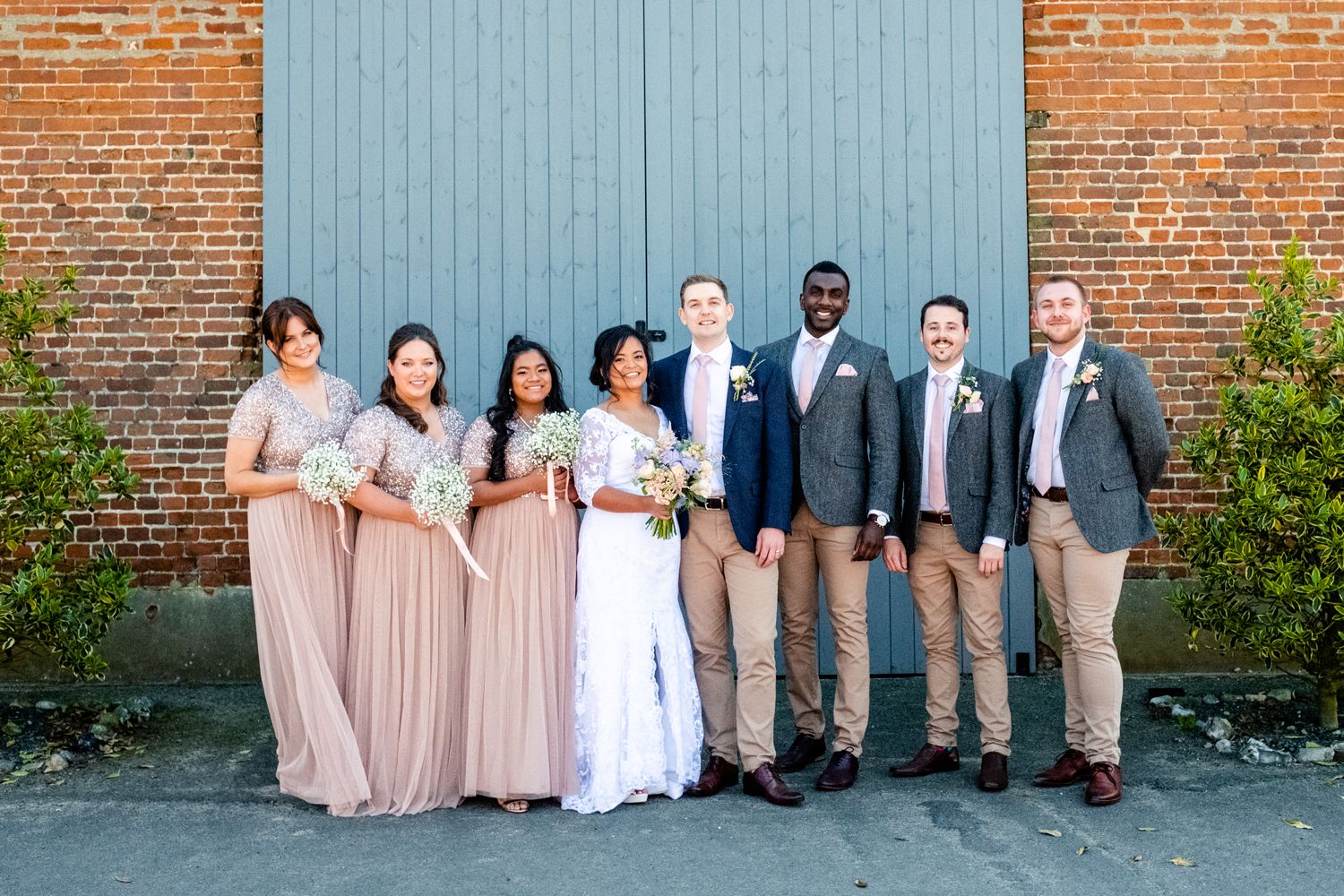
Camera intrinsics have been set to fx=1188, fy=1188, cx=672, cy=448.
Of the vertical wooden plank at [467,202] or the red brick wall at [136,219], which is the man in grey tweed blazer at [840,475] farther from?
the red brick wall at [136,219]

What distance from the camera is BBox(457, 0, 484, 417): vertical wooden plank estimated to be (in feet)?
22.7

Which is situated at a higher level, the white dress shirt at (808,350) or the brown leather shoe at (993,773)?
the white dress shirt at (808,350)

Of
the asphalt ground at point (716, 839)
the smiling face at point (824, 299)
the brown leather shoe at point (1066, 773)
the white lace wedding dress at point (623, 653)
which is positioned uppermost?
the smiling face at point (824, 299)

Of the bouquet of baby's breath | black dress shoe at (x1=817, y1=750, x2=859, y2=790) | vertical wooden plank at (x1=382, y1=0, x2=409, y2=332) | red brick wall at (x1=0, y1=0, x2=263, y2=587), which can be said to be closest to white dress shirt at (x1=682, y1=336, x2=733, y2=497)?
the bouquet of baby's breath

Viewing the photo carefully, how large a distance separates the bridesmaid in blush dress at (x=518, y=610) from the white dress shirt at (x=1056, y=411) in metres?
1.94

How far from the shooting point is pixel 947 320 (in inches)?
197

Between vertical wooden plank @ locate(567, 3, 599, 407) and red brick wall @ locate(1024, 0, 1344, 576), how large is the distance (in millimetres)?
2765

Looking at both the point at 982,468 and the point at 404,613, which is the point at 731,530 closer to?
the point at 982,468

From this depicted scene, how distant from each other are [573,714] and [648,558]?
27.1 inches

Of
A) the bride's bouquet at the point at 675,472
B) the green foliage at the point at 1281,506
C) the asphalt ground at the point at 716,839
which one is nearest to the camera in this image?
the asphalt ground at the point at 716,839

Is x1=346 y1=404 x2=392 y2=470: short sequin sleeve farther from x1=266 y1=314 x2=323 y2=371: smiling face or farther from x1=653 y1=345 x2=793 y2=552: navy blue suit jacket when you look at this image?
x1=653 y1=345 x2=793 y2=552: navy blue suit jacket

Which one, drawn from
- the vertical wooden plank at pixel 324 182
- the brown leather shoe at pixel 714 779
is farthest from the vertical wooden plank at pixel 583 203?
the brown leather shoe at pixel 714 779

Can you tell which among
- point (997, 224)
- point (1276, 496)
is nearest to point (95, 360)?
point (997, 224)

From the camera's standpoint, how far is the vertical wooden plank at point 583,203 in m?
6.90
